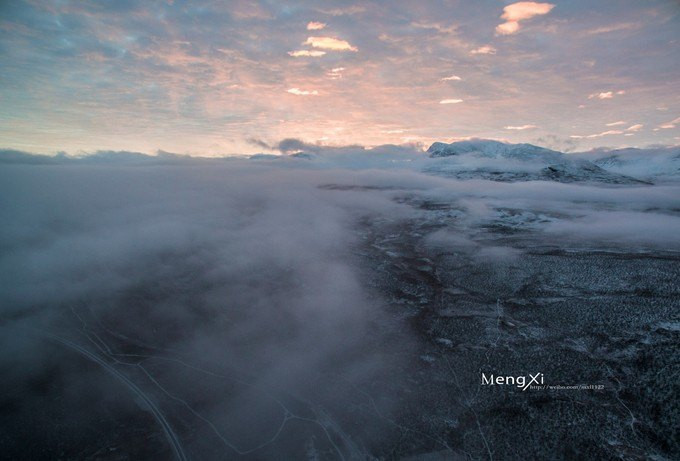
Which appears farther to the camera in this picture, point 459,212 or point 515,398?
point 459,212

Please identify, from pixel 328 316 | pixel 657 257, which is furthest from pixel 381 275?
pixel 657 257

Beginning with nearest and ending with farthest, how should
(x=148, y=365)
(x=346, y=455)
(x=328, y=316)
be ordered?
(x=346, y=455), (x=148, y=365), (x=328, y=316)

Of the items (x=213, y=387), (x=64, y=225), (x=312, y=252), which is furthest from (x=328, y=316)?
(x=64, y=225)

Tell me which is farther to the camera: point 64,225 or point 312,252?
point 64,225

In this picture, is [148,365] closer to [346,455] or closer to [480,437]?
[346,455]

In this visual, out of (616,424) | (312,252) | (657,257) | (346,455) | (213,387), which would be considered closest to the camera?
(346,455)

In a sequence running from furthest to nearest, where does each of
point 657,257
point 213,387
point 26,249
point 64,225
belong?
1. point 64,225
2. point 26,249
3. point 657,257
4. point 213,387

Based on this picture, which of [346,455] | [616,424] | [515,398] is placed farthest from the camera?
[515,398]

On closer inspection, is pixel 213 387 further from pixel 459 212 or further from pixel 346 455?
pixel 459 212
